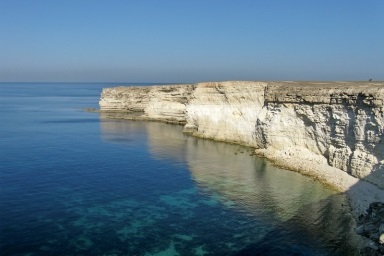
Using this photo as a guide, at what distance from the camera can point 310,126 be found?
42.1 metres

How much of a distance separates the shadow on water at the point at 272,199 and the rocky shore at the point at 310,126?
1786 mm

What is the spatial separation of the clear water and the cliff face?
3413 millimetres

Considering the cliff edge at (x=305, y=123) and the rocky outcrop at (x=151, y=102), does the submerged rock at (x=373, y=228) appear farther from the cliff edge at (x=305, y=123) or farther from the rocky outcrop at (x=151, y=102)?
the rocky outcrop at (x=151, y=102)

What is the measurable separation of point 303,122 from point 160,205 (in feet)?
73.1

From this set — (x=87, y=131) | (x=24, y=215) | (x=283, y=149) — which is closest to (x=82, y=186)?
(x=24, y=215)

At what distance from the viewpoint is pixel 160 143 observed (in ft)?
187

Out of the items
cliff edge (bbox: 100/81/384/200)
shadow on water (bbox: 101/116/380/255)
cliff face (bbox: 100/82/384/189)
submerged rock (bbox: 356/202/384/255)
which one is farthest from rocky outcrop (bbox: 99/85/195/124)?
submerged rock (bbox: 356/202/384/255)

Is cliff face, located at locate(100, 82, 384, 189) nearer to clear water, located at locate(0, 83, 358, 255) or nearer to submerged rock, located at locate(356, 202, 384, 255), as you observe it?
clear water, located at locate(0, 83, 358, 255)

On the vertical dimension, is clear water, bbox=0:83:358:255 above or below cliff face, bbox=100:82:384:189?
below

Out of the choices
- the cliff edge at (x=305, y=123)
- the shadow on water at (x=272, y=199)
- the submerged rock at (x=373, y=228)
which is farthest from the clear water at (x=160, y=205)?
the cliff edge at (x=305, y=123)

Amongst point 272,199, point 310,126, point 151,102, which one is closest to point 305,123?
point 310,126

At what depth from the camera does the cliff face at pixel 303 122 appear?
3284 centimetres

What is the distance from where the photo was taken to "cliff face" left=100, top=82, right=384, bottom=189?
108 ft

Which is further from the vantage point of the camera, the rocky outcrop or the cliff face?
the rocky outcrop
